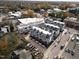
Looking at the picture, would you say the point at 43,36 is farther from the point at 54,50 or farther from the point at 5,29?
the point at 5,29

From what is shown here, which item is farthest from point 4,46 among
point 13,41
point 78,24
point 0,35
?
point 78,24

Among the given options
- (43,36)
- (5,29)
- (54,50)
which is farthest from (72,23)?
(5,29)

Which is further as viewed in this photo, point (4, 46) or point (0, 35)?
point (0, 35)

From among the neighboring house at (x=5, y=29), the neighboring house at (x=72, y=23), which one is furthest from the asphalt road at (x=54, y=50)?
the neighboring house at (x=5, y=29)

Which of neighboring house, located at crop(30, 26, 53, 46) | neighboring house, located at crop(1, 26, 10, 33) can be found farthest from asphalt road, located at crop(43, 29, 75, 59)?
neighboring house, located at crop(1, 26, 10, 33)

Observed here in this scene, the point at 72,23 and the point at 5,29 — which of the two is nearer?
the point at 5,29

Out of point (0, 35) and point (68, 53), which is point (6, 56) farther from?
point (68, 53)

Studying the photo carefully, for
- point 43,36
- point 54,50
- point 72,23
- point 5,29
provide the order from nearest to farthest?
point 54,50 → point 43,36 → point 5,29 → point 72,23

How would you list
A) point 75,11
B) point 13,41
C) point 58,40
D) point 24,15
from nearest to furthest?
point 13,41 → point 58,40 → point 24,15 → point 75,11

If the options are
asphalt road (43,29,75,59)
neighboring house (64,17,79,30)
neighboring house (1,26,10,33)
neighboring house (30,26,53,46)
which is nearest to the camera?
asphalt road (43,29,75,59)

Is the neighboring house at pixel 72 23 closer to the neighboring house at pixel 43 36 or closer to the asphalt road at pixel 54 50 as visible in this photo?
the asphalt road at pixel 54 50

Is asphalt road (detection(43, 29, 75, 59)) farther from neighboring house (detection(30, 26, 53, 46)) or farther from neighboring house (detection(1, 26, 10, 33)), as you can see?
neighboring house (detection(1, 26, 10, 33))
